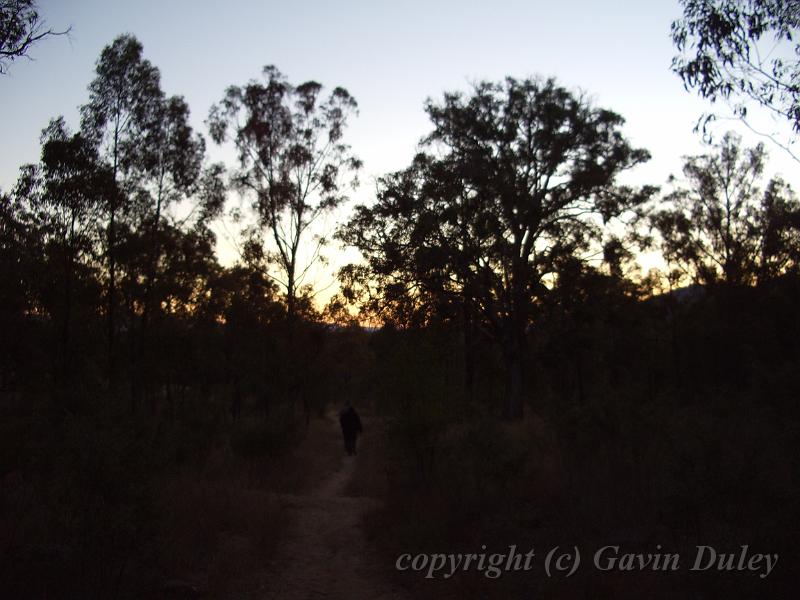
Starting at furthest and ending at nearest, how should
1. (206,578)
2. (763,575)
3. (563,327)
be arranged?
(563,327) < (206,578) < (763,575)

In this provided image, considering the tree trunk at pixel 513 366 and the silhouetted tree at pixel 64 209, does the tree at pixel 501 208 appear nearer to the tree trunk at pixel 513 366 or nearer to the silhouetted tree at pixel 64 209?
the tree trunk at pixel 513 366

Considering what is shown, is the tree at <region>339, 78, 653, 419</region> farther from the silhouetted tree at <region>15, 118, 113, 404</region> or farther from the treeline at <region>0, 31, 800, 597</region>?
the silhouetted tree at <region>15, 118, 113, 404</region>

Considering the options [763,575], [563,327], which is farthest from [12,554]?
[563,327]

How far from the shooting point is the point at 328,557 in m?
9.09

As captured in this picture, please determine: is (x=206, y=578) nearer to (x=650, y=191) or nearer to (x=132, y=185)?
(x=132, y=185)

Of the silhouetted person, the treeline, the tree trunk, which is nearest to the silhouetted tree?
the treeline

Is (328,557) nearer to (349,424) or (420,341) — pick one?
(420,341)

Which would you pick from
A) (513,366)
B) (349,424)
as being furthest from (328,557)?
(513,366)

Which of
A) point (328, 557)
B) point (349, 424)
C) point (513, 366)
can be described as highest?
point (513, 366)

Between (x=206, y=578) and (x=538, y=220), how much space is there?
757 inches

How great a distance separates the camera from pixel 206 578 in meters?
7.29

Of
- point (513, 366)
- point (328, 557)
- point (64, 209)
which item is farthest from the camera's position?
point (513, 366)

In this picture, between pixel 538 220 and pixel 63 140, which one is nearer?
pixel 63 140

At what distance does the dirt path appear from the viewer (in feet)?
24.9
